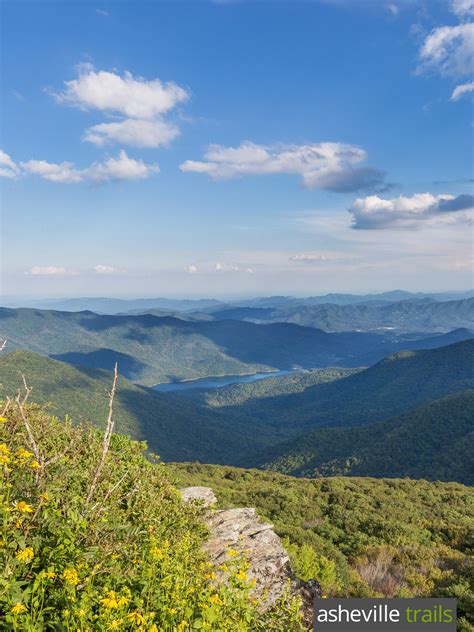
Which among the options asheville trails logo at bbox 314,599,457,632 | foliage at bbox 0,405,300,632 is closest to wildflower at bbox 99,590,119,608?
foliage at bbox 0,405,300,632

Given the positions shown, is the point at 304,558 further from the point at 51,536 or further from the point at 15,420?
the point at 15,420

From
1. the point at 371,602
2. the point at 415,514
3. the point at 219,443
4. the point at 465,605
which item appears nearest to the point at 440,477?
the point at 415,514

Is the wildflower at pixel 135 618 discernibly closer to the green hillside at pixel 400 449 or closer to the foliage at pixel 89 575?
the foliage at pixel 89 575

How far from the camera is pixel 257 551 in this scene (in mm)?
10477

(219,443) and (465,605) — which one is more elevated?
(465,605)

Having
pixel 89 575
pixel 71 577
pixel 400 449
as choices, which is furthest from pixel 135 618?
pixel 400 449

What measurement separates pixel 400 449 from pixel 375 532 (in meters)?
93.5

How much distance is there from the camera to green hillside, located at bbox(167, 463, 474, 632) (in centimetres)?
1073

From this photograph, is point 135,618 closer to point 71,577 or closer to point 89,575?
point 71,577

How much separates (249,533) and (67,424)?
6843mm

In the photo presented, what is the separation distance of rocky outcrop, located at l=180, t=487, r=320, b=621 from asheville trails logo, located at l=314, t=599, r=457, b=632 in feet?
2.79

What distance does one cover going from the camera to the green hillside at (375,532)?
10.7 meters

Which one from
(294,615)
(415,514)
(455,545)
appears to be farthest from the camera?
(415,514)

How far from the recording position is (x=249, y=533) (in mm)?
11711
